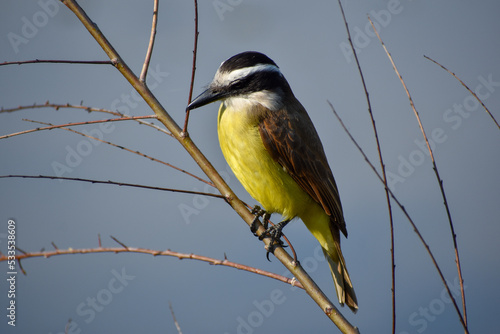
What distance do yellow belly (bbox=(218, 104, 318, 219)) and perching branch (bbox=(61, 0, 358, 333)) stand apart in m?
0.82

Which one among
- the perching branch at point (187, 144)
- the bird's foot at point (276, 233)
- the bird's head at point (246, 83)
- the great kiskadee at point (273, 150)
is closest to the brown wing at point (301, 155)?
the great kiskadee at point (273, 150)

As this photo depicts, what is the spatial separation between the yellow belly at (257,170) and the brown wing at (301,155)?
0.05 metres

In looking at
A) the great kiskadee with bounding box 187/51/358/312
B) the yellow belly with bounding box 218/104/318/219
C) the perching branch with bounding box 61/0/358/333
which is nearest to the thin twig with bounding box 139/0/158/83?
the perching branch with bounding box 61/0/358/333

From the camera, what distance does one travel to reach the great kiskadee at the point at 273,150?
137 inches

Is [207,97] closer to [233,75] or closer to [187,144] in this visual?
[233,75]

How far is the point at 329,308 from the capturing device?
2146mm

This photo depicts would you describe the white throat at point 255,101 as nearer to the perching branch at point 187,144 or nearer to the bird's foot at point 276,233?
the bird's foot at point 276,233

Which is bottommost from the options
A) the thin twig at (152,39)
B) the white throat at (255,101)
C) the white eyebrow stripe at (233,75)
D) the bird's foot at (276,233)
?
the bird's foot at (276,233)

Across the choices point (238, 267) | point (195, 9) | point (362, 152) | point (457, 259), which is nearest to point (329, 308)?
point (238, 267)

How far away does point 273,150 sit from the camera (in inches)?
137

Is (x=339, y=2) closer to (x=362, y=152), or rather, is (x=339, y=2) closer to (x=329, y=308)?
(x=362, y=152)

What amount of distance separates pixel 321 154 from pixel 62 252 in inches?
94.0

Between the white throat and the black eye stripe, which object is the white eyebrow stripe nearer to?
the black eye stripe

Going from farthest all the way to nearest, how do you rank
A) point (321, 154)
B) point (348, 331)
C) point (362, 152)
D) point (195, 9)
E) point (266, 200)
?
point (321, 154) → point (266, 200) → point (195, 9) → point (348, 331) → point (362, 152)
